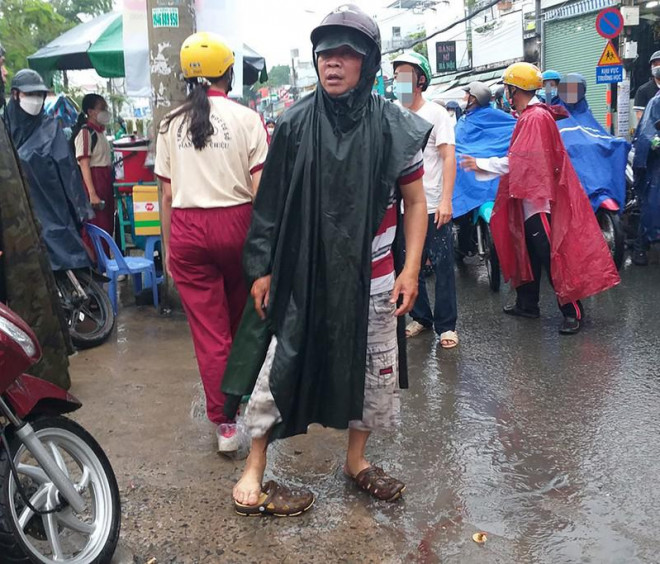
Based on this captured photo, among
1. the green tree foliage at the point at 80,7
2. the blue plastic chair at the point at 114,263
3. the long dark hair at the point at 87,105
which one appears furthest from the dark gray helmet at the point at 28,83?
the green tree foliage at the point at 80,7

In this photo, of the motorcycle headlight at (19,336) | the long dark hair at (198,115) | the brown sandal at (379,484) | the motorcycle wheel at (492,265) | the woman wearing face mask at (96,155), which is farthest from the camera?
the woman wearing face mask at (96,155)

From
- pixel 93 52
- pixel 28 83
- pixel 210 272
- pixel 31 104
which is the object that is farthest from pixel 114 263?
pixel 93 52

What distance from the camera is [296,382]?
276cm

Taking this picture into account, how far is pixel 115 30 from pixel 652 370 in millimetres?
6658

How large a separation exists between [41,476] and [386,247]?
1464mm

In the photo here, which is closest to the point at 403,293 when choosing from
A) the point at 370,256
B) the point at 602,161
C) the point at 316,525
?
the point at 370,256

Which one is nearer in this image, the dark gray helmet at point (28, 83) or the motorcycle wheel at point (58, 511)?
the motorcycle wheel at point (58, 511)

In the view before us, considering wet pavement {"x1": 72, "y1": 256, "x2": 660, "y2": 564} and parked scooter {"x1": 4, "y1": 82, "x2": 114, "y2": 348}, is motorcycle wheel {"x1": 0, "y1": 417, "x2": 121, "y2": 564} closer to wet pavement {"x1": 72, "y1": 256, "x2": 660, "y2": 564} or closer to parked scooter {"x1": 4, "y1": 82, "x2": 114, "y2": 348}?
wet pavement {"x1": 72, "y1": 256, "x2": 660, "y2": 564}

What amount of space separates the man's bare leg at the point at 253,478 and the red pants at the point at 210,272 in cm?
53

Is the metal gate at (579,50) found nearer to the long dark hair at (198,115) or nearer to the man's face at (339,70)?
the long dark hair at (198,115)

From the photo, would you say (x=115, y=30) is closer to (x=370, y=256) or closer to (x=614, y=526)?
(x=370, y=256)

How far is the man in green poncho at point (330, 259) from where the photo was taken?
264cm

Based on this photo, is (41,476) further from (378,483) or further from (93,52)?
(93,52)

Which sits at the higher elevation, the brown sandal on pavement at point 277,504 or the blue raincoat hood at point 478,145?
the blue raincoat hood at point 478,145
